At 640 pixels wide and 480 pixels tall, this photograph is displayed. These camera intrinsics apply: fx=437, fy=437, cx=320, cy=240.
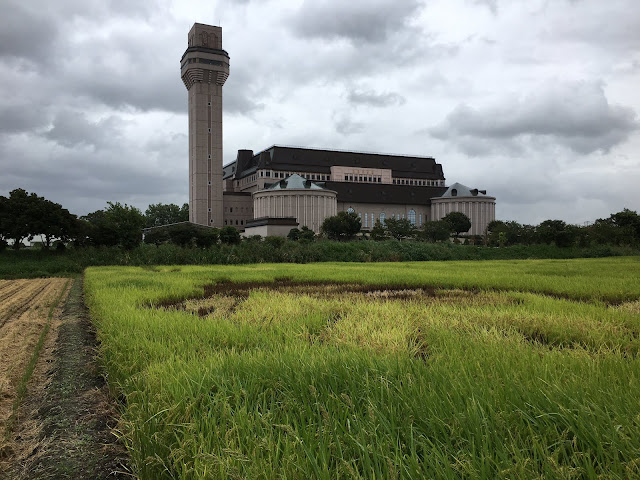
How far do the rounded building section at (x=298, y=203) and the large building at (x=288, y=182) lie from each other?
0.67ft

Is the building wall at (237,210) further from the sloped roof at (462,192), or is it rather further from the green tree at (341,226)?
the sloped roof at (462,192)

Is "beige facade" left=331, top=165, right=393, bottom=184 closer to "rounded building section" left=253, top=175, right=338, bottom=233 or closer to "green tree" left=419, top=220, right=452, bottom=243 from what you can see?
"rounded building section" left=253, top=175, right=338, bottom=233

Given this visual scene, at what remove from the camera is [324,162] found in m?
108

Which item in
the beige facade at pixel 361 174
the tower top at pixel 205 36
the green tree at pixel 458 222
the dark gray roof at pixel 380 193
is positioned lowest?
the green tree at pixel 458 222

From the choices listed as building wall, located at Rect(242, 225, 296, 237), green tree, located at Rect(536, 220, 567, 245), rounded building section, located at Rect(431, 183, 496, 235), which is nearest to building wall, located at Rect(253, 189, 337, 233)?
building wall, located at Rect(242, 225, 296, 237)

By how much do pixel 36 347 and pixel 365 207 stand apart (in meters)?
95.7

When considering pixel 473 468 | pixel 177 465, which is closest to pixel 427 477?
pixel 473 468

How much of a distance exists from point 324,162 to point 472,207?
36685 mm

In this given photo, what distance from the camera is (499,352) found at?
10.6 feet

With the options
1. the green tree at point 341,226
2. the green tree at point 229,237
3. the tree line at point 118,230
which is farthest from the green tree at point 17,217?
the green tree at point 341,226

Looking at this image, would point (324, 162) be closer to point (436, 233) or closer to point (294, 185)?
point (294, 185)

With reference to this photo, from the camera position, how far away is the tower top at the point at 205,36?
89.3m

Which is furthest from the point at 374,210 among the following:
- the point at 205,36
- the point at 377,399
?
the point at 377,399

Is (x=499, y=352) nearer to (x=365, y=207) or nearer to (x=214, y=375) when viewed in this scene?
(x=214, y=375)
